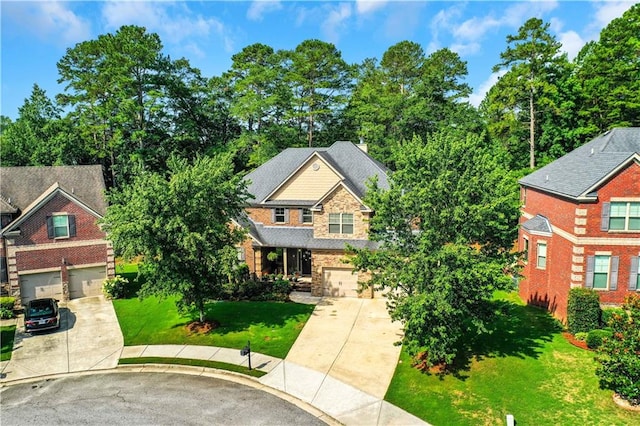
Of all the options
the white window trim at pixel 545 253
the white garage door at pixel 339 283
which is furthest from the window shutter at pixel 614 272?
the white garage door at pixel 339 283

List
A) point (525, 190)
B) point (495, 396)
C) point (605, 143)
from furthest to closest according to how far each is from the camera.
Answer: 1. point (525, 190)
2. point (605, 143)
3. point (495, 396)

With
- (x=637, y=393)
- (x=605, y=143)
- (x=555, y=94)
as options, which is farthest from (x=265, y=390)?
(x=555, y=94)

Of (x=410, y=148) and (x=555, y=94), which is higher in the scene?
(x=555, y=94)

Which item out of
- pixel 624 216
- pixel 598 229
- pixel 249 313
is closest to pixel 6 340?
pixel 249 313

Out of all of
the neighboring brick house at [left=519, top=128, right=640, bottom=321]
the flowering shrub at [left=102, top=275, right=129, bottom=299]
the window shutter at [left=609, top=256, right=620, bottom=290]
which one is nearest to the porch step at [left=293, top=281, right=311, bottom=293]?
the flowering shrub at [left=102, top=275, right=129, bottom=299]

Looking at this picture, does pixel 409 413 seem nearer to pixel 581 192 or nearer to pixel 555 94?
pixel 581 192

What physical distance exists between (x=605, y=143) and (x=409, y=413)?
20.1 metres

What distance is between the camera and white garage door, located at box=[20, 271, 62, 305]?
93.8 feet

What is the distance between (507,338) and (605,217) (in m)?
7.93

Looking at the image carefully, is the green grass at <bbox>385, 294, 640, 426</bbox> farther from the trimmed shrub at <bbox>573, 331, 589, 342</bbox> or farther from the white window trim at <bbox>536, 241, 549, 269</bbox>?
the white window trim at <bbox>536, 241, 549, 269</bbox>

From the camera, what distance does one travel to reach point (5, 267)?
2848 cm

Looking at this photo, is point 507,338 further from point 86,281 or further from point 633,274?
point 86,281

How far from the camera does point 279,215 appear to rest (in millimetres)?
34031

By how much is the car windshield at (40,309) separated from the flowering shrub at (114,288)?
441 centimetres
